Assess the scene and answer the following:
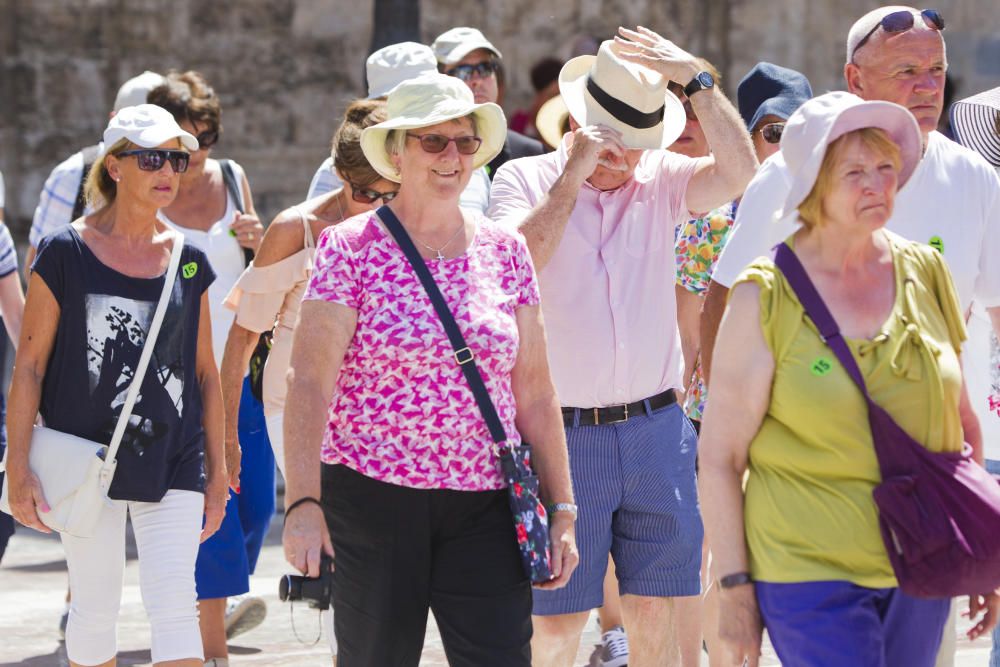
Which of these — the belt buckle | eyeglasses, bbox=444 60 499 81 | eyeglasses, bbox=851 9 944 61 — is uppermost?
eyeglasses, bbox=444 60 499 81

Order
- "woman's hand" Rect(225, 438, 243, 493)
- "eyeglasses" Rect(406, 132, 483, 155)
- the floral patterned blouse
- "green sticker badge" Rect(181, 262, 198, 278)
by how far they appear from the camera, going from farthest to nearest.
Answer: the floral patterned blouse < "woman's hand" Rect(225, 438, 243, 493) < "green sticker badge" Rect(181, 262, 198, 278) < "eyeglasses" Rect(406, 132, 483, 155)

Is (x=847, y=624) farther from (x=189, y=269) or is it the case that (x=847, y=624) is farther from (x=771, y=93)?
(x=771, y=93)

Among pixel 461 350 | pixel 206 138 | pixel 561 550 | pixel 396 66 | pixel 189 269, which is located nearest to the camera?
pixel 461 350

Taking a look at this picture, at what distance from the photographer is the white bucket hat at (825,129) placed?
3.98 metres

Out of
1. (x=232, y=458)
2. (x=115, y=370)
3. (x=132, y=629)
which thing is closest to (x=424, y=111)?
(x=115, y=370)

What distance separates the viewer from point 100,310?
543cm

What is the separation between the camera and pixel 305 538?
4238mm

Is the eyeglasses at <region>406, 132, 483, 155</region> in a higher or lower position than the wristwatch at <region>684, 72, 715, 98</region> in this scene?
lower

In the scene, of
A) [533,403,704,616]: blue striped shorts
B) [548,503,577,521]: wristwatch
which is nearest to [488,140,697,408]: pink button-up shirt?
[533,403,704,616]: blue striped shorts

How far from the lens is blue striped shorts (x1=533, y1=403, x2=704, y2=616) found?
534 cm

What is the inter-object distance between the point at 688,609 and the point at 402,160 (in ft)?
6.38

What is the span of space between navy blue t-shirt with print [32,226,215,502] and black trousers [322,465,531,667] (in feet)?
3.71

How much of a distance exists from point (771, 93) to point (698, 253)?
0.70 meters

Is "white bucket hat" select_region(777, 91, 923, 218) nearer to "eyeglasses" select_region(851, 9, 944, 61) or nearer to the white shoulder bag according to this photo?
"eyeglasses" select_region(851, 9, 944, 61)
